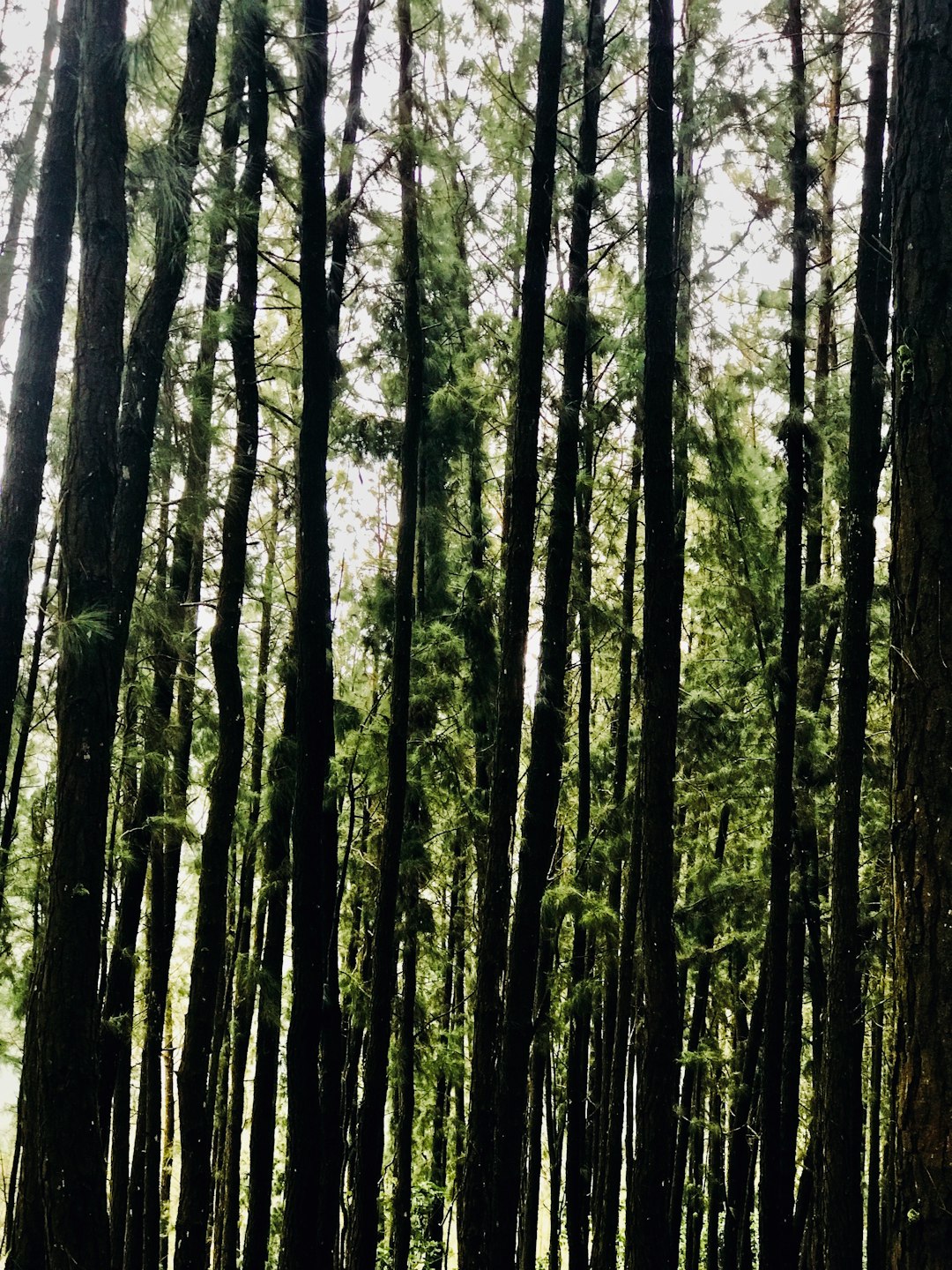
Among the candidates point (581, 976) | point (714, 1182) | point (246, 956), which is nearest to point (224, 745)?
point (246, 956)

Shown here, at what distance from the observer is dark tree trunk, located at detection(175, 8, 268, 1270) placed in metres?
7.19

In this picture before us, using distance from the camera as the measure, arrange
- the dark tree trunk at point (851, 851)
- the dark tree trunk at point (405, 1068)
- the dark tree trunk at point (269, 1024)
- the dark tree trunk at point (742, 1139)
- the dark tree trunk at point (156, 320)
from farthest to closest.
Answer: the dark tree trunk at point (742, 1139) → the dark tree trunk at point (405, 1068) → the dark tree trunk at point (269, 1024) → the dark tree trunk at point (851, 851) → the dark tree trunk at point (156, 320)

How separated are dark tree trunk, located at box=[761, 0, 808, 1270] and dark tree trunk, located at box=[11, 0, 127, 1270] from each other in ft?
19.3

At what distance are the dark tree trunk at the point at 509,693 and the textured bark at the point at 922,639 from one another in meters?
3.54

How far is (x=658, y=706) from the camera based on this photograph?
604cm

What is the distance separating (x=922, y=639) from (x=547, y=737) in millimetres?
3844

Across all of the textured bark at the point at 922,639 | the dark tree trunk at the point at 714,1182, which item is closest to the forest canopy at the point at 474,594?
the textured bark at the point at 922,639

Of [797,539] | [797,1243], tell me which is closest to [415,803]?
[797,539]

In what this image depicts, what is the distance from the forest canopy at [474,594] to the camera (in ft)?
15.0

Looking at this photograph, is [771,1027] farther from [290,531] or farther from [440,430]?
[290,531]

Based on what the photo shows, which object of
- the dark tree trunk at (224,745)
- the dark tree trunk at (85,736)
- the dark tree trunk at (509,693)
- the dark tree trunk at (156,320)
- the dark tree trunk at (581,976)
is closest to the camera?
the dark tree trunk at (85,736)

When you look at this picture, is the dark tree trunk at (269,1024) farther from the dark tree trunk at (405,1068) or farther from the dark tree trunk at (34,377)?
the dark tree trunk at (34,377)

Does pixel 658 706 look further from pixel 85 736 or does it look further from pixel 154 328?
pixel 154 328

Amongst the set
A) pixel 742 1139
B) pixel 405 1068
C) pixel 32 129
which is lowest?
pixel 742 1139
